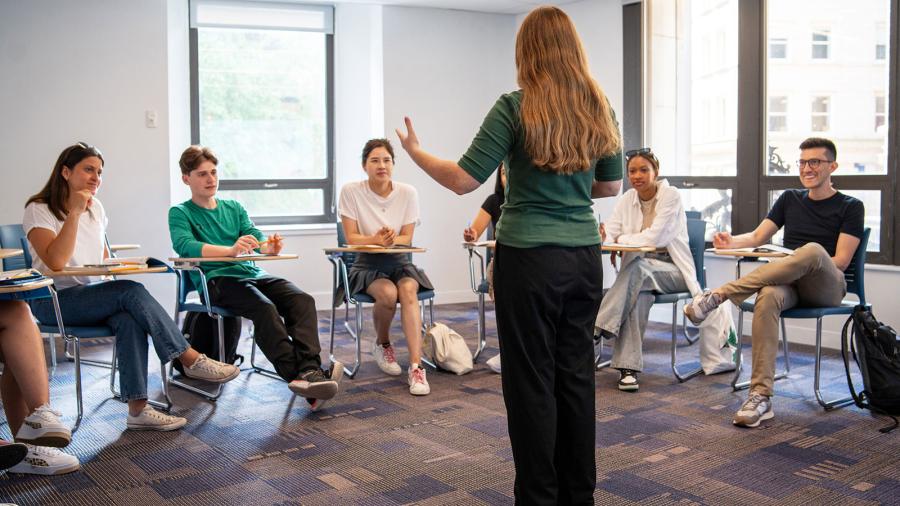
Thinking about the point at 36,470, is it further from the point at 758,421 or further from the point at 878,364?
the point at 878,364

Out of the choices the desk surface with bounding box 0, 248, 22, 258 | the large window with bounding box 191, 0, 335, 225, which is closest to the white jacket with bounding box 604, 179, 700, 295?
the desk surface with bounding box 0, 248, 22, 258

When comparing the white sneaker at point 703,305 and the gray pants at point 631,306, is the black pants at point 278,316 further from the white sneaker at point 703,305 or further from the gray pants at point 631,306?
the white sneaker at point 703,305

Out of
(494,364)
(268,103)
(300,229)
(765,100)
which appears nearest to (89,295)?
(494,364)

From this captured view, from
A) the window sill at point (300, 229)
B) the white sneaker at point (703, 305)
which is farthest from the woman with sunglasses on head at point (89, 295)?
the window sill at point (300, 229)

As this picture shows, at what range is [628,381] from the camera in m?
4.41

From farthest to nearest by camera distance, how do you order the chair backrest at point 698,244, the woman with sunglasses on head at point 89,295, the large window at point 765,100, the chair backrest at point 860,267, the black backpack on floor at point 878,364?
the large window at point 765,100
the chair backrest at point 698,244
the chair backrest at point 860,267
the black backpack on floor at point 878,364
the woman with sunglasses on head at point 89,295

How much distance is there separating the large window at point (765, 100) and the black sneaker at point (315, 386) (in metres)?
3.46

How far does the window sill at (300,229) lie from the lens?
23.9 feet

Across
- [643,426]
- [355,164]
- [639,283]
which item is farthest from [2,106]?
[643,426]

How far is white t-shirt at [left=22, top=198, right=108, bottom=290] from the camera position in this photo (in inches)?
142

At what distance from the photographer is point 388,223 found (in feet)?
16.0

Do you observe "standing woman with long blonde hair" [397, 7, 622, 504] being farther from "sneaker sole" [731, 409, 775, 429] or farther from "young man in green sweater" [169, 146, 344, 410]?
"young man in green sweater" [169, 146, 344, 410]

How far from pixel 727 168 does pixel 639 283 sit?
207cm

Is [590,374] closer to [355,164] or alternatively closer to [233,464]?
[233,464]
